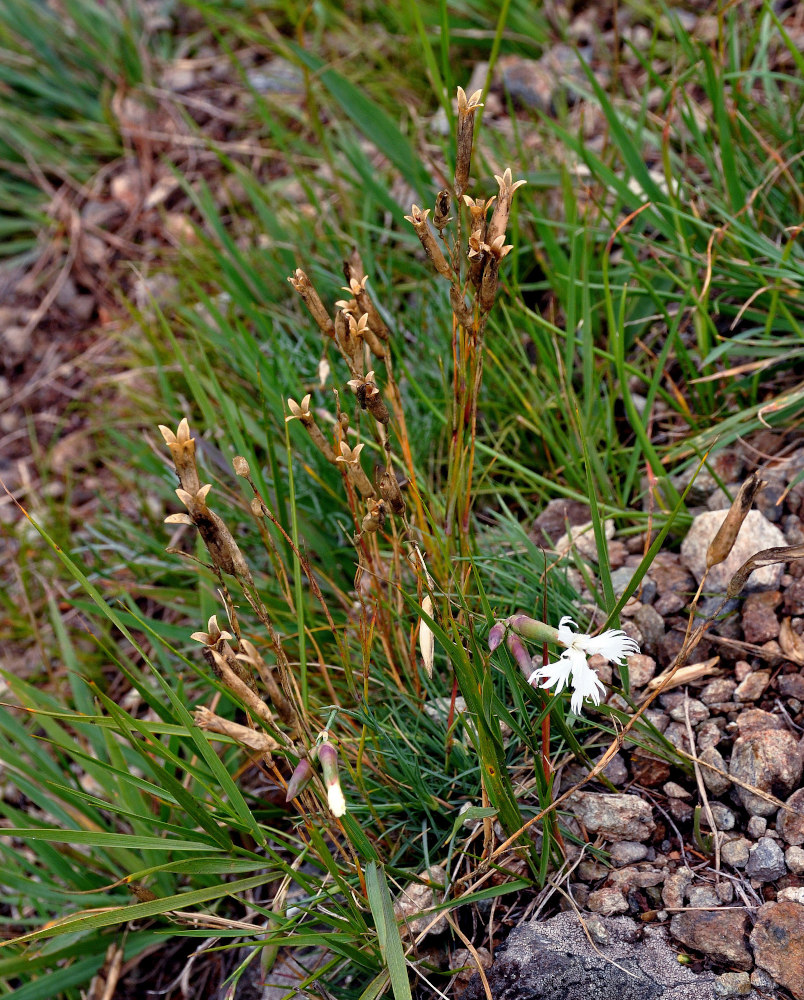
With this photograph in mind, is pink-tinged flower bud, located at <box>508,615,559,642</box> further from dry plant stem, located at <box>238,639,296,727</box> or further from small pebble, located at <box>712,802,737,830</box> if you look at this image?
small pebble, located at <box>712,802,737,830</box>

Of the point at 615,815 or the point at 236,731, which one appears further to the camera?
the point at 615,815

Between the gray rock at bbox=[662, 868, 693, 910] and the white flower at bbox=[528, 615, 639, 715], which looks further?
the gray rock at bbox=[662, 868, 693, 910]

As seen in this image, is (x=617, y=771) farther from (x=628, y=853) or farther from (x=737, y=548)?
(x=737, y=548)

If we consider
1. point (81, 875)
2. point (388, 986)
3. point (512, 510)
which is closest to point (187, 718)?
point (388, 986)

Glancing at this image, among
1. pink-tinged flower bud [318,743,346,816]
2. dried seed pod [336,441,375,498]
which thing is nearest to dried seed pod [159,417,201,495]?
dried seed pod [336,441,375,498]

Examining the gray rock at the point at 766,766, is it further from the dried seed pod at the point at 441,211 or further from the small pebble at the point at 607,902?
the dried seed pod at the point at 441,211

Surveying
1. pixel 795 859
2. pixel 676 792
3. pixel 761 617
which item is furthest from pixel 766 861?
pixel 761 617

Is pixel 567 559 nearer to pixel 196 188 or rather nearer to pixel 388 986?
pixel 388 986
